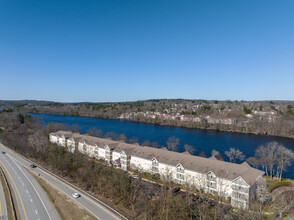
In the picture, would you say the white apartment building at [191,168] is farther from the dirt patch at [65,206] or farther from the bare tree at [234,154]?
the dirt patch at [65,206]

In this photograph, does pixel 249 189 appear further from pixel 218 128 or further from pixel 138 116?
pixel 138 116

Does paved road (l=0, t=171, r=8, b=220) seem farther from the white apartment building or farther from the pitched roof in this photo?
the pitched roof

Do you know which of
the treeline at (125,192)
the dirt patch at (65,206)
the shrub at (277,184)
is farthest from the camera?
the shrub at (277,184)

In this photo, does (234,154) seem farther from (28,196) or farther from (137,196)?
(28,196)

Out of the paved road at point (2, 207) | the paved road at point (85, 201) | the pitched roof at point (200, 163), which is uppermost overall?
the pitched roof at point (200, 163)

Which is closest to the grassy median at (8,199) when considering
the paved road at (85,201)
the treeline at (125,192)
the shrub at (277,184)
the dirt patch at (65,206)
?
the dirt patch at (65,206)

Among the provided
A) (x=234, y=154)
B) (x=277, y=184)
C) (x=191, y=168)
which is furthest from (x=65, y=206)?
(x=234, y=154)

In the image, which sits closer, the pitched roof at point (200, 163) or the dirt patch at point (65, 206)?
the dirt patch at point (65, 206)
